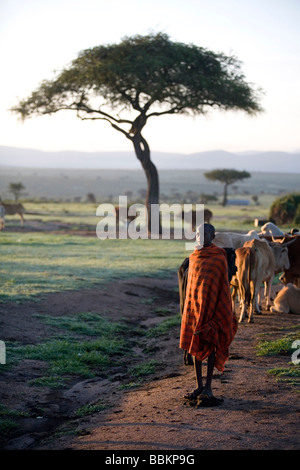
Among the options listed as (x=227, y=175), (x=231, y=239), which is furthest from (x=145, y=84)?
(x=227, y=175)

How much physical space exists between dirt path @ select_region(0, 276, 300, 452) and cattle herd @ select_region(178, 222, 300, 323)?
2.35 ft

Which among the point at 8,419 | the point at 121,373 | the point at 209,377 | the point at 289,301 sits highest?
the point at 209,377

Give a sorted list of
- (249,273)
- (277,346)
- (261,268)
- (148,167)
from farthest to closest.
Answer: (148,167) < (261,268) < (249,273) < (277,346)

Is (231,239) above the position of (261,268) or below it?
above

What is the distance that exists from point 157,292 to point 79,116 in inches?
662

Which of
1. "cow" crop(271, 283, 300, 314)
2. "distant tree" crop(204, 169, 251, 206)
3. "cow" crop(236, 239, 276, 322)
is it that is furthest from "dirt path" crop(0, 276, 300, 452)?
"distant tree" crop(204, 169, 251, 206)

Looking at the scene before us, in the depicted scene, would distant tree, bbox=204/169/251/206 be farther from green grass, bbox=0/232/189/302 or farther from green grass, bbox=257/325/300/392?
green grass, bbox=257/325/300/392

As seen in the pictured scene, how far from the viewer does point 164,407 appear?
582cm

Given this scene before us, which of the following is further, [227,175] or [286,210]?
[227,175]

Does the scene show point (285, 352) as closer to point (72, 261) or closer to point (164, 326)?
point (164, 326)

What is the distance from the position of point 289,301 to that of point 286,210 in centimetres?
2138

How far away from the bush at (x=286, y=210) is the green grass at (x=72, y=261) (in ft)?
30.2

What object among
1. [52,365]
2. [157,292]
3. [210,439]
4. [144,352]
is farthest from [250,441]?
[157,292]

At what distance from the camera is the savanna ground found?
16.7 feet
